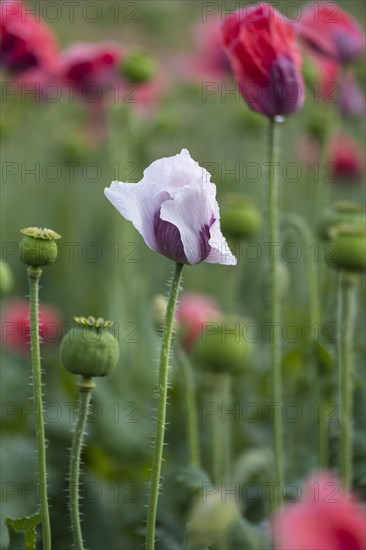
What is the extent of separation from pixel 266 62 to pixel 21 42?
0.62 meters

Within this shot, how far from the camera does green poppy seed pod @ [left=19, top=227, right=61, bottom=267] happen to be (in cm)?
93

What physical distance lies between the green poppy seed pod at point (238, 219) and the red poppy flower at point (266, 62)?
36cm

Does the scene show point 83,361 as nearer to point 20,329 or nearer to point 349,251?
point 349,251

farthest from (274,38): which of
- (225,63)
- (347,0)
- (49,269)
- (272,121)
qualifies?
(347,0)

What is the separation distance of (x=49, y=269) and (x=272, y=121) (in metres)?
1.49

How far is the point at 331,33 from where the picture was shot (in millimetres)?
1659

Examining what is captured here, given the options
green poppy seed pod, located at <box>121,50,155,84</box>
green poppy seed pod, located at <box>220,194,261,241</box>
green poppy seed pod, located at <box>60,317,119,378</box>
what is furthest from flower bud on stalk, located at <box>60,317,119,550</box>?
green poppy seed pod, located at <box>121,50,155,84</box>

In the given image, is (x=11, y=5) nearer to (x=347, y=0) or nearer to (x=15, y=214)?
(x=15, y=214)

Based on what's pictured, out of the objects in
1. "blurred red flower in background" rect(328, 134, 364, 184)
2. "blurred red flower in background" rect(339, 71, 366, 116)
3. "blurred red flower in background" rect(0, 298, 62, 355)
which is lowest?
"blurred red flower in background" rect(0, 298, 62, 355)

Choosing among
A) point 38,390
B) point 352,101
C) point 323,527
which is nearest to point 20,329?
point 38,390

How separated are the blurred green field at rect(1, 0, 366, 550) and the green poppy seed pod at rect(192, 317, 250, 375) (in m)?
0.13

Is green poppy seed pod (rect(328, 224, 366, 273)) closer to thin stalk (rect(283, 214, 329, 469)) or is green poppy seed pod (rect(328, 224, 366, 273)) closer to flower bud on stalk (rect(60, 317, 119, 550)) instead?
thin stalk (rect(283, 214, 329, 469))

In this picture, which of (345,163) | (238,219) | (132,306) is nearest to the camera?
(238,219)

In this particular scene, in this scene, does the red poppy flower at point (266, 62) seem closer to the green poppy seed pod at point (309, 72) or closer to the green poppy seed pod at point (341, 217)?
the green poppy seed pod at point (341, 217)
